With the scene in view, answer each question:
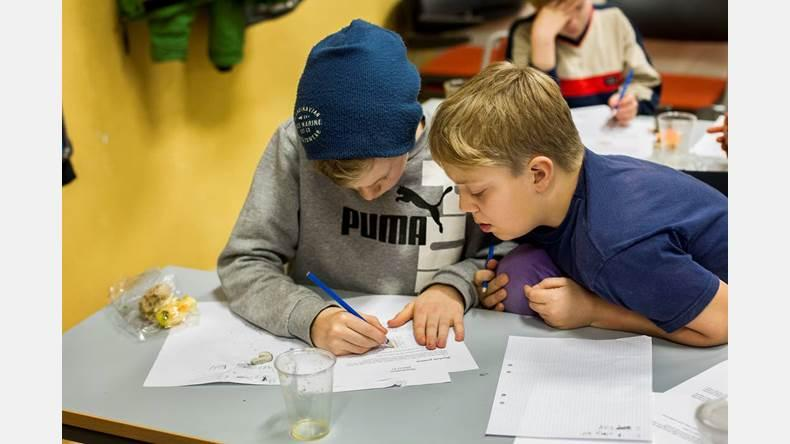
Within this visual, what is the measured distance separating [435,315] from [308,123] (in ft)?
1.28

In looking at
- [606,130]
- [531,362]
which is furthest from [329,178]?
[606,130]

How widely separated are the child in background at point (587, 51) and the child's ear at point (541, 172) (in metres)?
1.48

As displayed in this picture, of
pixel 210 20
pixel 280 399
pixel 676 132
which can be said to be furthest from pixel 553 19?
pixel 280 399

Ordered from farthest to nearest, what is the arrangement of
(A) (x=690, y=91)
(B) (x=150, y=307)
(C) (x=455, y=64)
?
1. (C) (x=455, y=64)
2. (A) (x=690, y=91)
3. (B) (x=150, y=307)

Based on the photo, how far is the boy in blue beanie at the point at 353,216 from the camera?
129cm

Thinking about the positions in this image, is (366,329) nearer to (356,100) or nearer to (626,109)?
(356,100)

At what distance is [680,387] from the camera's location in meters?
1.15

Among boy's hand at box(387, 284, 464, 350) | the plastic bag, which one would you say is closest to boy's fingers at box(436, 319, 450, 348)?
boy's hand at box(387, 284, 464, 350)

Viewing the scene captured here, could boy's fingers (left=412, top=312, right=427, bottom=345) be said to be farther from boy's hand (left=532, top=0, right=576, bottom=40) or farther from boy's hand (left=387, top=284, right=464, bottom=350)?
boy's hand (left=532, top=0, right=576, bottom=40)

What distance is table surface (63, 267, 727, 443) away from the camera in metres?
1.08

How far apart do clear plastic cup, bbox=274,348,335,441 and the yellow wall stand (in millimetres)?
1285

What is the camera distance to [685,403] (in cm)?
110

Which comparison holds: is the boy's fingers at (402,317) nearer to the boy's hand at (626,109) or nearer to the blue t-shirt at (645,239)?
the blue t-shirt at (645,239)

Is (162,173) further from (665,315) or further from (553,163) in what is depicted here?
(665,315)
